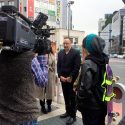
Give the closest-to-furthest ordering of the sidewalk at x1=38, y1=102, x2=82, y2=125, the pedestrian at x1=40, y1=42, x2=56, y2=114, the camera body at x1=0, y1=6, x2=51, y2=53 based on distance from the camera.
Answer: the camera body at x1=0, y1=6, x2=51, y2=53, the sidewalk at x1=38, y1=102, x2=82, y2=125, the pedestrian at x1=40, y1=42, x2=56, y2=114

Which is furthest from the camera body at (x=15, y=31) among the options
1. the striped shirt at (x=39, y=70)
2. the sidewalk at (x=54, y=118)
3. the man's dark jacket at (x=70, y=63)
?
the sidewalk at (x=54, y=118)

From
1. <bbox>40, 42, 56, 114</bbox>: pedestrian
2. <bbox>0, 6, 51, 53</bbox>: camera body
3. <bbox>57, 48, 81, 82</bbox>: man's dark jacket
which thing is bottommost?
<bbox>40, 42, 56, 114</bbox>: pedestrian

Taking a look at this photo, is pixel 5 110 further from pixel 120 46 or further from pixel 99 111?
pixel 120 46

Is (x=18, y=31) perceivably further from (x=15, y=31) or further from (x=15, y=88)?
(x=15, y=88)

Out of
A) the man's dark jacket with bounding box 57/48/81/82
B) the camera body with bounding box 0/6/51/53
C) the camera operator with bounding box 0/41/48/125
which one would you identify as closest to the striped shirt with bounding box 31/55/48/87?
the camera operator with bounding box 0/41/48/125

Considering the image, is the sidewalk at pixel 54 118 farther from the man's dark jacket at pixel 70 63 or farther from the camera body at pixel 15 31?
the camera body at pixel 15 31

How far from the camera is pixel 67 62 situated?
673cm

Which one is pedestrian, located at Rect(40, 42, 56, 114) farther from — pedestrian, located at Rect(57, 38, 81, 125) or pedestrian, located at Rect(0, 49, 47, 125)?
pedestrian, located at Rect(0, 49, 47, 125)

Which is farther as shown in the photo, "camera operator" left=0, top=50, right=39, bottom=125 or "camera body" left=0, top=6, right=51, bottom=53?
"camera operator" left=0, top=50, right=39, bottom=125

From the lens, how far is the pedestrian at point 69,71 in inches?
262

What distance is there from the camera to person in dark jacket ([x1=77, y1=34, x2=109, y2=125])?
4.09m

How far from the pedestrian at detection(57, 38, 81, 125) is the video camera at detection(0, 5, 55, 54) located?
11.9ft

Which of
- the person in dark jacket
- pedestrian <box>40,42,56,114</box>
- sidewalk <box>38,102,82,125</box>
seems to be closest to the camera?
the person in dark jacket

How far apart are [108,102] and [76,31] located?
173 feet
